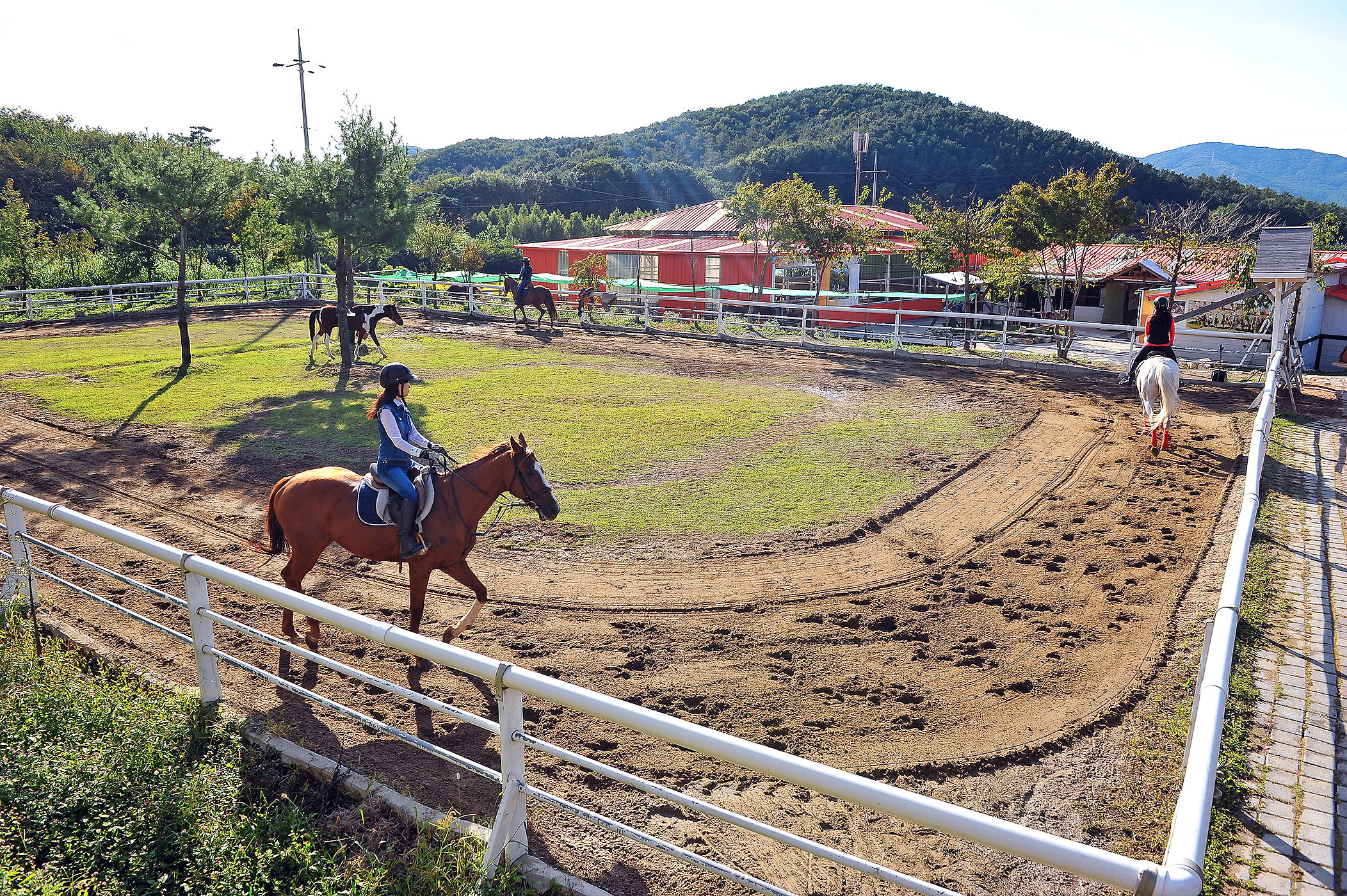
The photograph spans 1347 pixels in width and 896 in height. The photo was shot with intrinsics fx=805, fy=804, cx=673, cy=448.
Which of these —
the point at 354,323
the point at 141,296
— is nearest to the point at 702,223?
the point at 141,296

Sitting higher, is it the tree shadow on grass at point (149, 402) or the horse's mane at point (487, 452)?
the horse's mane at point (487, 452)

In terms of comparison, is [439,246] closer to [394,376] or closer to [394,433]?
[394,376]

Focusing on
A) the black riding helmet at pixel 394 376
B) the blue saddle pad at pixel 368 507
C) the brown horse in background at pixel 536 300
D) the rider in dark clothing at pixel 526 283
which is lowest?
the blue saddle pad at pixel 368 507

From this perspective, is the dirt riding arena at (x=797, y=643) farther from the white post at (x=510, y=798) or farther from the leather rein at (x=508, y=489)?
the leather rein at (x=508, y=489)

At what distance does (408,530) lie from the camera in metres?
6.34

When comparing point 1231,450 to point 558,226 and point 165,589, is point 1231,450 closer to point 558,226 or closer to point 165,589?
point 165,589

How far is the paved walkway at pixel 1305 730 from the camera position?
3988mm

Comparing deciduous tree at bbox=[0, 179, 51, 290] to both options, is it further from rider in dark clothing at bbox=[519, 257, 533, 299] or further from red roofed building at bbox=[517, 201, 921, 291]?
red roofed building at bbox=[517, 201, 921, 291]

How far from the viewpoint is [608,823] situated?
3.30 m

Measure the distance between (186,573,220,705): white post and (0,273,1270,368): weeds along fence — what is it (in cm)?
1621

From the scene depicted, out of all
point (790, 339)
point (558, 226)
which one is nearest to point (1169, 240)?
point (790, 339)

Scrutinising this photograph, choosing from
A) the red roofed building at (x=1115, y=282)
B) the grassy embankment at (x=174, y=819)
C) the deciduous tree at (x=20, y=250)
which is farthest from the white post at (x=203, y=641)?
the red roofed building at (x=1115, y=282)

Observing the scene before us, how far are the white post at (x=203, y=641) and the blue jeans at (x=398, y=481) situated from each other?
1572 mm

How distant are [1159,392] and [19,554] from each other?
14.5 meters
